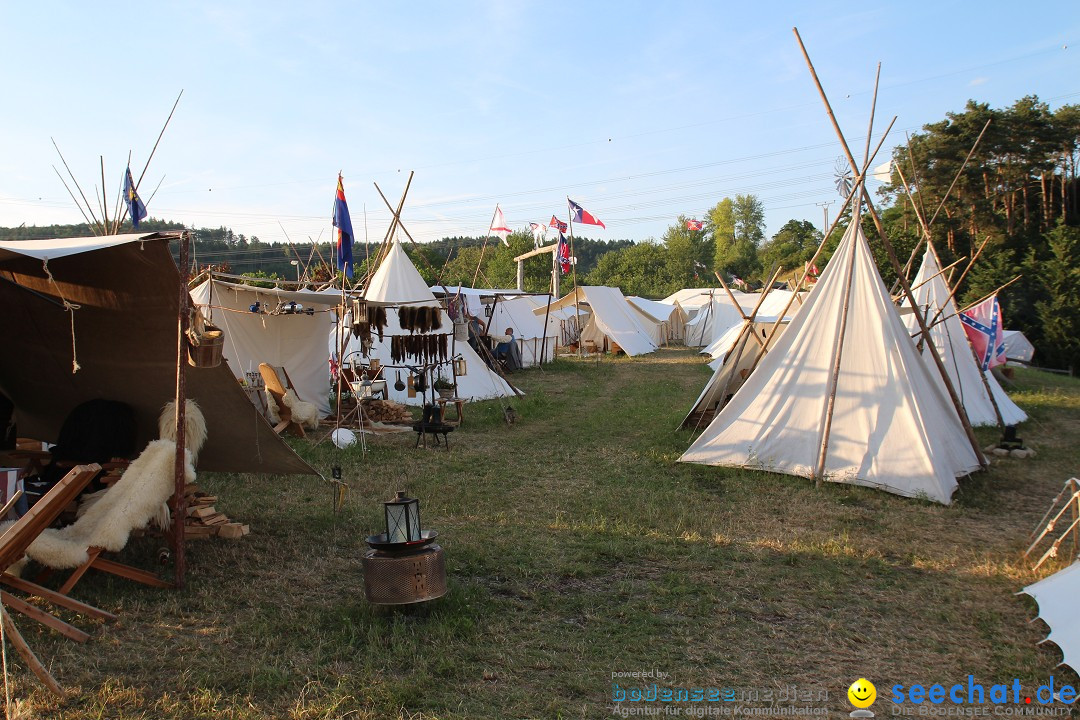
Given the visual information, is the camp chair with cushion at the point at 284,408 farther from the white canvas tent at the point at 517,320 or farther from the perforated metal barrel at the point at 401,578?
the white canvas tent at the point at 517,320

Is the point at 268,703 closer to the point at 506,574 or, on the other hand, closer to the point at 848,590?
the point at 506,574

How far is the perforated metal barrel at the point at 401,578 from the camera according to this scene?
3.93 m

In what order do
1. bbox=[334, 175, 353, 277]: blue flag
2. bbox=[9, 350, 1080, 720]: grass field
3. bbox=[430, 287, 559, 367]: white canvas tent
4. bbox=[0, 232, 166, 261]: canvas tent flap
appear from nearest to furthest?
bbox=[9, 350, 1080, 720]: grass field < bbox=[0, 232, 166, 261]: canvas tent flap < bbox=[334, 175, 353, 277]: blue flag < bbox=[430, 287, 559, 367]: white canvas tent

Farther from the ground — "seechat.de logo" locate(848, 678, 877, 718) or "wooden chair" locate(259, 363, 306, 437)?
"wooden chair" locate(259, 363, 306, 437)

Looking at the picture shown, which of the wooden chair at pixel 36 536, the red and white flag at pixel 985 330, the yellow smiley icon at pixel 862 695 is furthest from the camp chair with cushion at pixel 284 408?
the red and white flag at pixel 985 330

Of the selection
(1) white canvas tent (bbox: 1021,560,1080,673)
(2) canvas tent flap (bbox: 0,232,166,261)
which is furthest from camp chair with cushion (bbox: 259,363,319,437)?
(1) white canvas tent (bbox: 1021,560,1080,673)

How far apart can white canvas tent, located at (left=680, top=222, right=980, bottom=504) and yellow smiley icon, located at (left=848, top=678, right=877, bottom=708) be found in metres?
3.74

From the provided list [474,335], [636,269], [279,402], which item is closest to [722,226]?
[636,269]

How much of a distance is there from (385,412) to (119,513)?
6.63 m

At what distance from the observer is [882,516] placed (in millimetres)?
6090

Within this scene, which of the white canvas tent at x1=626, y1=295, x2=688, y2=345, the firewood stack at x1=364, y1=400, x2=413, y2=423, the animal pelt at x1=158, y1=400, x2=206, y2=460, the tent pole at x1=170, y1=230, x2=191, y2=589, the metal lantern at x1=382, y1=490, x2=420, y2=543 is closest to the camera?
the metal lantern at x1=382, y1=490, x2=420, y2=543

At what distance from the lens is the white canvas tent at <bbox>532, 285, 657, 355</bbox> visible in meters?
23.8

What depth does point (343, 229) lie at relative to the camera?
32.7ft

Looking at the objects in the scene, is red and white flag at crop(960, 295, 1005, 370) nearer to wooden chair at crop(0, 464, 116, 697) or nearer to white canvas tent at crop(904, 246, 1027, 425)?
white canvas tent at crop(904, 246, 1027, 425)
